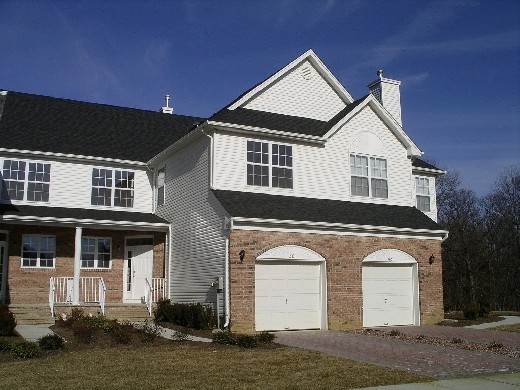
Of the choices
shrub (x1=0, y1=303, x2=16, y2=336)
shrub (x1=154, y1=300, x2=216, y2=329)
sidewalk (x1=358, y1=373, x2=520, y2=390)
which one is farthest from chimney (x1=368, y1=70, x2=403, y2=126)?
shrub (x1=0, y1=303, x2=16, y2=336)

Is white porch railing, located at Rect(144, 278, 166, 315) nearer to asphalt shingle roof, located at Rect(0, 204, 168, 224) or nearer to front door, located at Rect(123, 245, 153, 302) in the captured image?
front door, located at Rect(123, 245, 153, 302)

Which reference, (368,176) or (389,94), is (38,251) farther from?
(389,94)

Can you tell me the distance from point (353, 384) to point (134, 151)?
683 inches

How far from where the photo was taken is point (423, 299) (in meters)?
20.4

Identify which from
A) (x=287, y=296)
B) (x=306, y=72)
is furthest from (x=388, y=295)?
(x=306, y=72)

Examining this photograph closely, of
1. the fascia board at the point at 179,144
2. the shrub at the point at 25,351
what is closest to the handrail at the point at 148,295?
the fascia board at the point at 179,144

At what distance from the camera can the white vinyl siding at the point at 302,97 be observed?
71.7 feet

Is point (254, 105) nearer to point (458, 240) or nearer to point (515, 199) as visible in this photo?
point (458, 240)

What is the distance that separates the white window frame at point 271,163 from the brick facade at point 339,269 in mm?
2562

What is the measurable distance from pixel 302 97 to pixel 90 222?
30.9 ft

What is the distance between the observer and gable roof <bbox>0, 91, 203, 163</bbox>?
901 inches

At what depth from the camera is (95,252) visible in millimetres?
22500

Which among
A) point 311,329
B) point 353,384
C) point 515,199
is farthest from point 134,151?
point 515,199

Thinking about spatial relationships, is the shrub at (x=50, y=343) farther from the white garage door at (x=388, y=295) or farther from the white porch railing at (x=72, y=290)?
the white garage door at (x=388, y=295)
